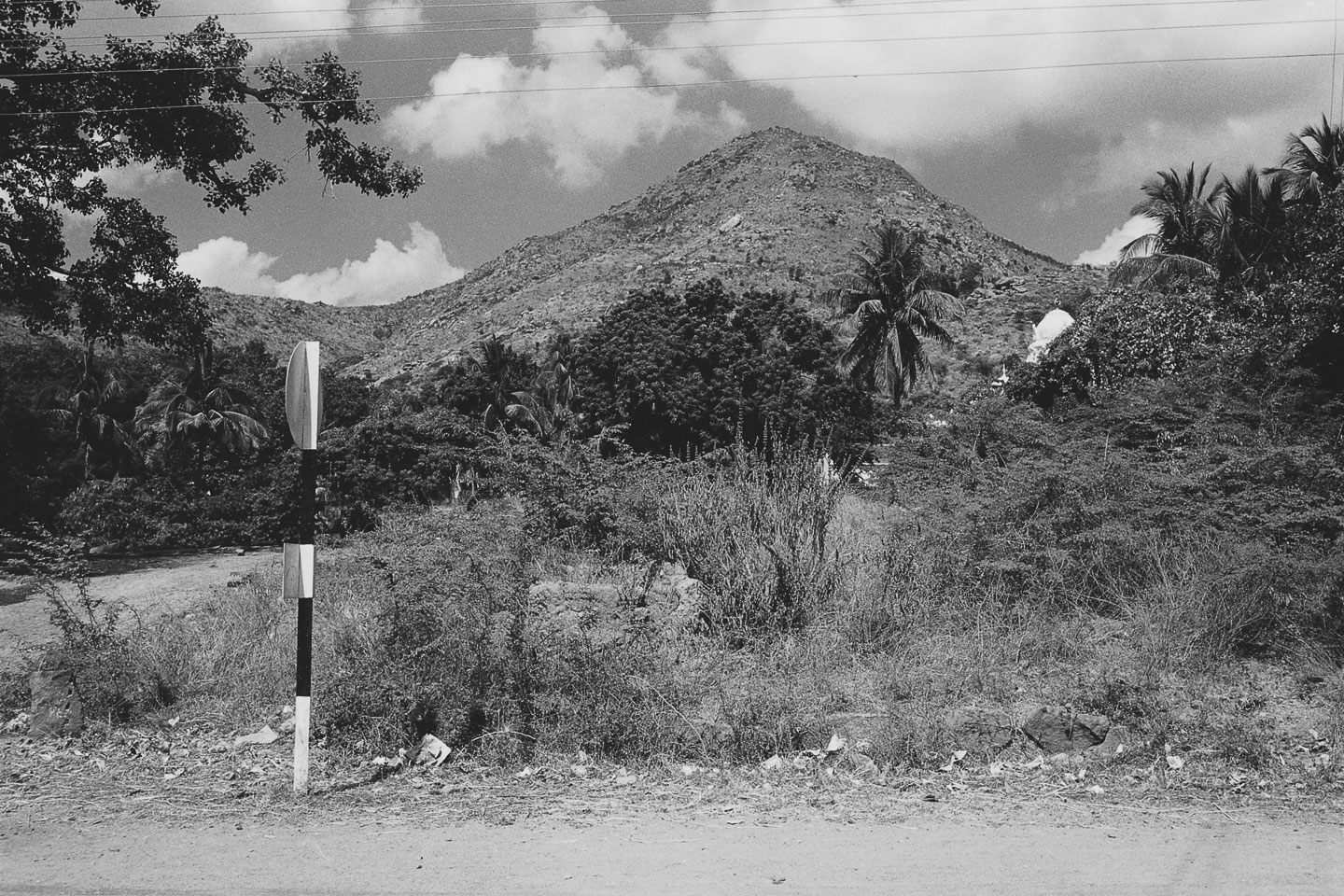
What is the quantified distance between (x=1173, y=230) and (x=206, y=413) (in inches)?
1599

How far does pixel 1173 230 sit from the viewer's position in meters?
40.9

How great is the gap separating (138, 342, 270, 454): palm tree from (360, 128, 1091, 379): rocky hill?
107 feet

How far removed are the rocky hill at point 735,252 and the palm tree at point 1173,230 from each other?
67.9ft

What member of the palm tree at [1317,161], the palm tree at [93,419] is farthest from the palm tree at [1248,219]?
the palm tree at [93,419]

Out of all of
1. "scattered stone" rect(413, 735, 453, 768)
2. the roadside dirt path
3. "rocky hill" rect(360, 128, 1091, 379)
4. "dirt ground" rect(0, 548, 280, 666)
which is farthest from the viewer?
"rocky hill" rect(360, 128, 1091, 379)

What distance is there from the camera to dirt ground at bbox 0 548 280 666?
10504 mm

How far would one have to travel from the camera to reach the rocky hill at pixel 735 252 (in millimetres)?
77375

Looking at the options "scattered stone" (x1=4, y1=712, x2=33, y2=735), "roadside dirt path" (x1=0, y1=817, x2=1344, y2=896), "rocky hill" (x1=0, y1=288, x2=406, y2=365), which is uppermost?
"rocky hill" (x1=0, y1=288, x2=406, y2=365)

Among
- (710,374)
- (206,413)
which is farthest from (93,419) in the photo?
(710,374)

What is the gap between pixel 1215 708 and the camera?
6.19 m

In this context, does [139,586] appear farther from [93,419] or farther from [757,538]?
[93,419]

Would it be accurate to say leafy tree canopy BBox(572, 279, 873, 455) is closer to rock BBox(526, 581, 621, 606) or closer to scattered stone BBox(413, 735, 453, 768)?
rock BBox(526, 581, 621, 606)

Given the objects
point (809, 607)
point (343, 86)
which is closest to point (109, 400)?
point (343, 86)

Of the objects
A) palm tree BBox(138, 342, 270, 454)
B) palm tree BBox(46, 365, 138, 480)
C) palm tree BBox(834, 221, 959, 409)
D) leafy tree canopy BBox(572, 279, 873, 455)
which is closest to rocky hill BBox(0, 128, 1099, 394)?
palm tree BBox(46, 365, 138, 480)
